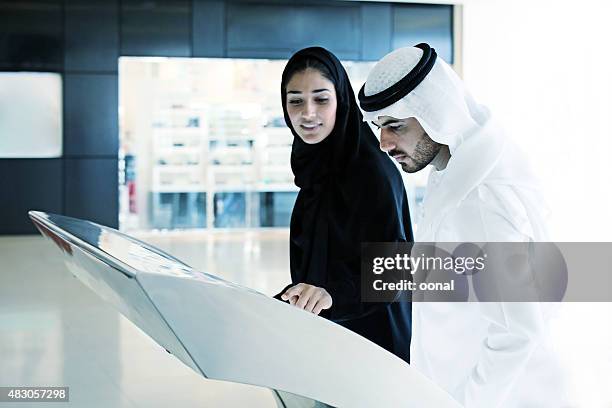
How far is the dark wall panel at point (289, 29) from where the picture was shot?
1334 cm

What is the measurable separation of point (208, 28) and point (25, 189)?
3561mm

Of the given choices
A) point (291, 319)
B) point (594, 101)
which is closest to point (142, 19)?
point (594, 101)

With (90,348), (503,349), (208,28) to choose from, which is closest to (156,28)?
(208,28)

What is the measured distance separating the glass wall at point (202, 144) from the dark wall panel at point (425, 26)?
0.96 m

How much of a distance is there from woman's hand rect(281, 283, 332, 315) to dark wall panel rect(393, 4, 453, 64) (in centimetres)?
1245

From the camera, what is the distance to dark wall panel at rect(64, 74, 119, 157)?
1295 centimetres

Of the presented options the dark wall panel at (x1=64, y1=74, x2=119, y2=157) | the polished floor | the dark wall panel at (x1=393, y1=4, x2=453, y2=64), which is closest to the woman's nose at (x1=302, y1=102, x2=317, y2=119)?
the polished floor

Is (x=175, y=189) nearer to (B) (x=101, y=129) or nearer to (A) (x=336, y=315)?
(B) (x=101, y=129)

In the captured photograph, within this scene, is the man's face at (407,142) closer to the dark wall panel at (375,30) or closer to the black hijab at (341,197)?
the black hijab at (341,197)

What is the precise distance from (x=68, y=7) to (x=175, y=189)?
119 inches

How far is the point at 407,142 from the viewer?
1.72 m

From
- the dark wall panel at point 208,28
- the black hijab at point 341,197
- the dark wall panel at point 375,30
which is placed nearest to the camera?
the black hijab at point 341,197

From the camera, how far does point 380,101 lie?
1663 millimetres

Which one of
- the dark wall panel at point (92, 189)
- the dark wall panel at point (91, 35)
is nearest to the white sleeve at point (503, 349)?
the dark wall panel at point (92, 189)
